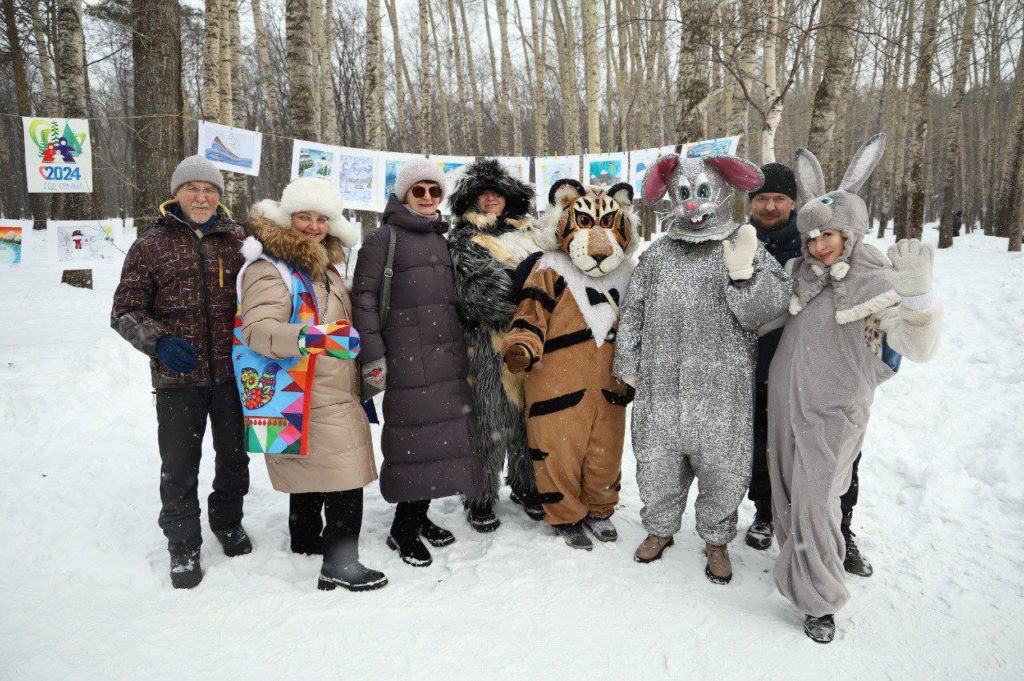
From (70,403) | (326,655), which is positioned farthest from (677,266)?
(70,403)

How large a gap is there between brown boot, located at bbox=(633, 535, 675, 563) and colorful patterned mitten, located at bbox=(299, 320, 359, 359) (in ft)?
5.80

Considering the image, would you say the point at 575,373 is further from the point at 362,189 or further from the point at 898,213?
the point at 898,213

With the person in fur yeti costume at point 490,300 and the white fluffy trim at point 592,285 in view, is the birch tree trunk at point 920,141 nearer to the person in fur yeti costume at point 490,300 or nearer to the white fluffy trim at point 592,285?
the white fluffy trim at point 592,285

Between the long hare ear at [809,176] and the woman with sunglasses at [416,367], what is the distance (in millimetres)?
1753

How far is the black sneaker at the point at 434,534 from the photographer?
307cm

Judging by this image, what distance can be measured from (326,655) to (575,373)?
5.46 feet

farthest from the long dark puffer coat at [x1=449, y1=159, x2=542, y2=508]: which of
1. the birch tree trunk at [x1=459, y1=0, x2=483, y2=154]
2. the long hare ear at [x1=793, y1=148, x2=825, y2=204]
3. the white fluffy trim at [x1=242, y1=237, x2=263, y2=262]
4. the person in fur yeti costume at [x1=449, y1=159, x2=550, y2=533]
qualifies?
the birch tree trunk at [x1=459, y1=0, x2=483, y2=154]

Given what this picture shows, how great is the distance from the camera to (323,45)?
12.7 meters

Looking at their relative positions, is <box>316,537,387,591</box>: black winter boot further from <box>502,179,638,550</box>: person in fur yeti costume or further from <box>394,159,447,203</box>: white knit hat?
<box>394,159,447,203</box>: white knit hat

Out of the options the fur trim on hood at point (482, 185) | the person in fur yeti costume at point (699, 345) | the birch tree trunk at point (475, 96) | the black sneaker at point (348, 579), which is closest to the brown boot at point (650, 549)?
the person in fur yeti costume at point (699, 345)

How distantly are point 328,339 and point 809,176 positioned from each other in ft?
7.32

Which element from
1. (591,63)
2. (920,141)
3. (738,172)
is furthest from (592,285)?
(920,141)

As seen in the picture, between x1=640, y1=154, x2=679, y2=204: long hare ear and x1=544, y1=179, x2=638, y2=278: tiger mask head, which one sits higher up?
x1=640, y1=154, x2=679, y2=204: long hare ear

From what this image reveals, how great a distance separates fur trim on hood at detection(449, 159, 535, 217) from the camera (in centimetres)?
315
